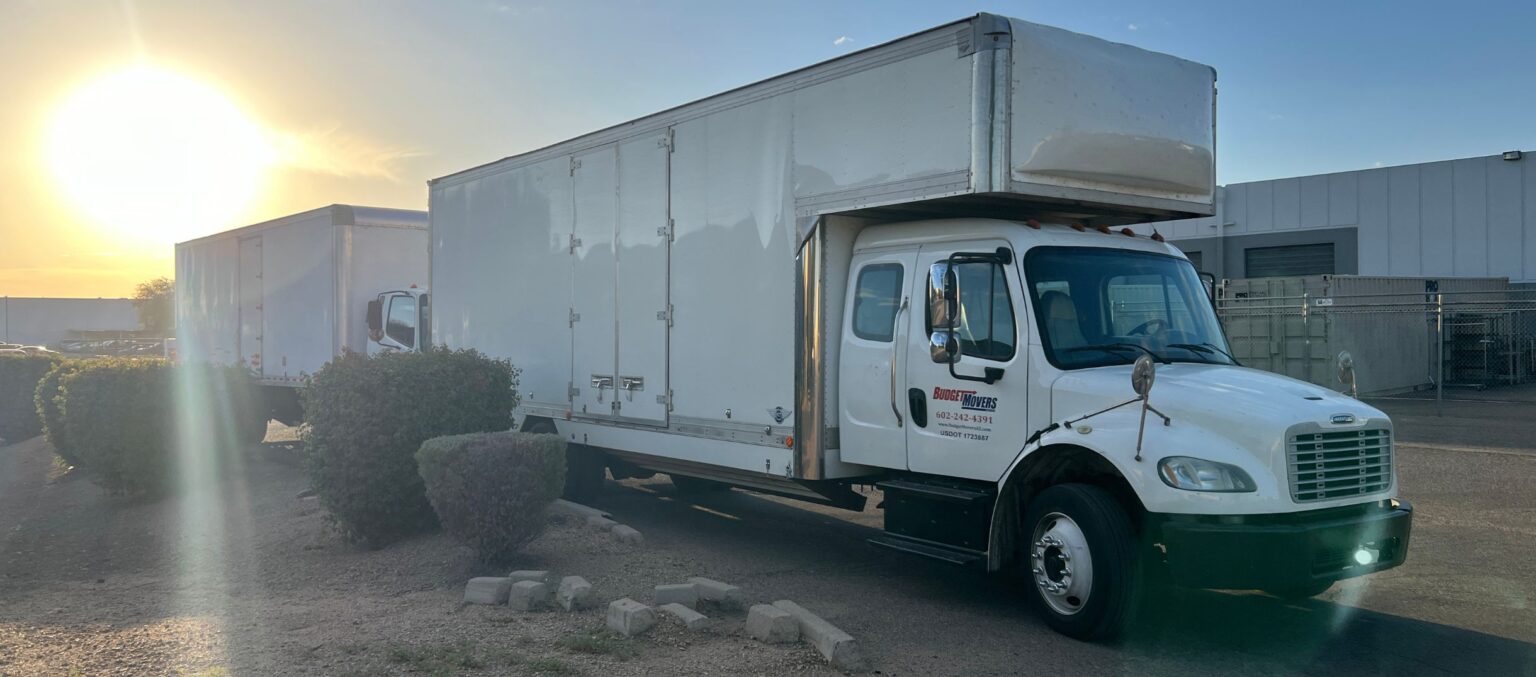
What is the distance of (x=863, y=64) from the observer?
25.9 feet

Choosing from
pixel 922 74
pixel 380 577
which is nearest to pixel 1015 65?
pixel 922 74

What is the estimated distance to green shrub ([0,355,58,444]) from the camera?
2061 centimetres

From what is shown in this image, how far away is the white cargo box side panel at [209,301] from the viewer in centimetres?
1873

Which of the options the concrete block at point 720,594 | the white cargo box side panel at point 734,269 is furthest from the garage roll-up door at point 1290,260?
the concrete block at point 720,594

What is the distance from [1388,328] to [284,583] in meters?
20.3

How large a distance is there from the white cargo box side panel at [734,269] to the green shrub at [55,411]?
9.36 meters

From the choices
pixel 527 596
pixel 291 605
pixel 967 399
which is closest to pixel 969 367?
pixel 967 399

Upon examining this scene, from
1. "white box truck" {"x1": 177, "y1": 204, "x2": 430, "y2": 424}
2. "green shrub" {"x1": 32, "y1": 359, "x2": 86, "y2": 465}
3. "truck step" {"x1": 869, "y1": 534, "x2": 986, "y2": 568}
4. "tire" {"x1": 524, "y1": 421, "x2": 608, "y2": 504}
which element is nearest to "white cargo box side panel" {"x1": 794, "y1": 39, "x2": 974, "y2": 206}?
"truck step" {"x1": 869, "y1": 534, "x2": 986, "y2": 568}

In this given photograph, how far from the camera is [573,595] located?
685 cm

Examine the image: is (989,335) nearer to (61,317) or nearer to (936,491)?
(936,491)

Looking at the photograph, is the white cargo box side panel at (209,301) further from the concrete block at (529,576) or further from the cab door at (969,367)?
the cab door at (969,367)

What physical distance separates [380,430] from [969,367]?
5.11 meters

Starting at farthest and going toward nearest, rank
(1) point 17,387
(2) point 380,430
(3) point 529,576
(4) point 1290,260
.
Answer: (4) point 1290,260
(1) point 17,387
(2) point 380,430
(3) point 529,576

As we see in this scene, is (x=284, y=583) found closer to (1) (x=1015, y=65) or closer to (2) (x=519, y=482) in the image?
(2) (x=519, y=482)
